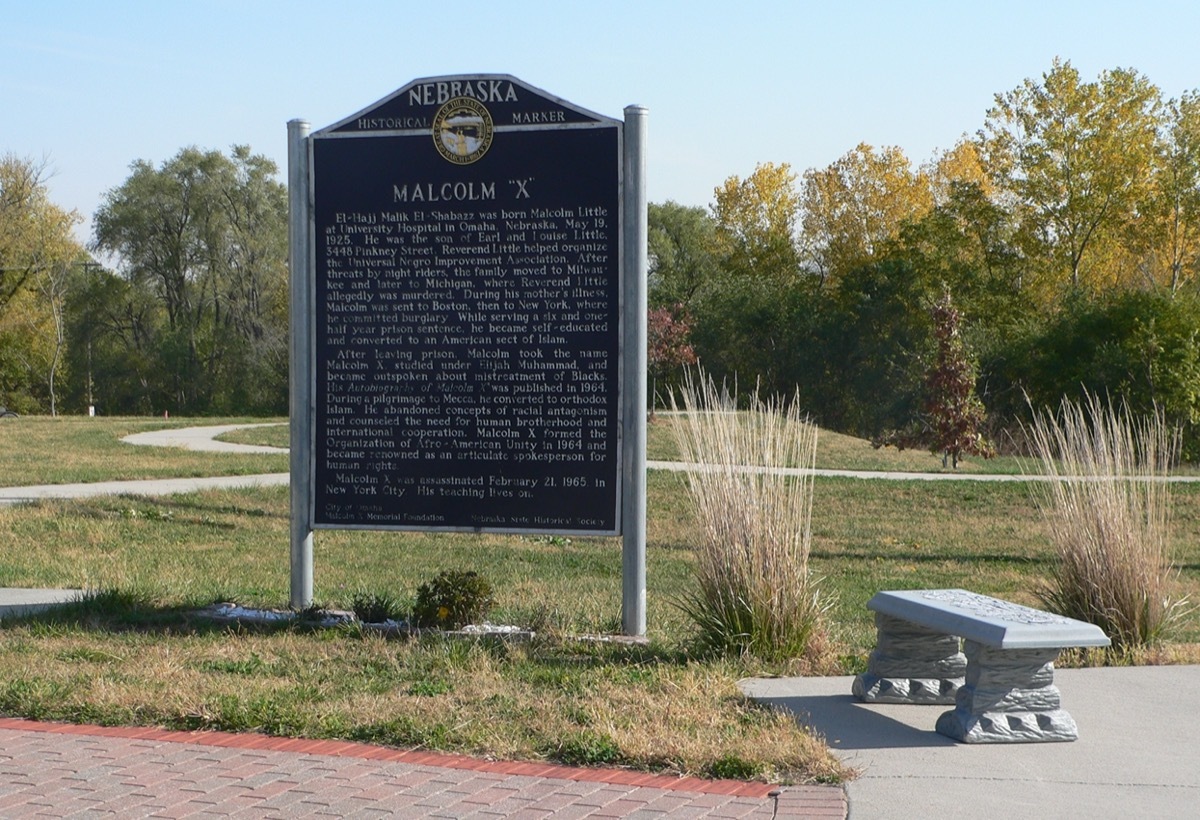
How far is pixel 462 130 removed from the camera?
8.62 metres

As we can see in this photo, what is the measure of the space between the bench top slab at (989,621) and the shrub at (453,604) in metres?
2.67

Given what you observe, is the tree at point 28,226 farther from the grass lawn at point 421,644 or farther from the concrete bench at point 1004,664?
the concrete bench at point 1004,664

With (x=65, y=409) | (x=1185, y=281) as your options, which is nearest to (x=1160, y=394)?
(x=1185, y=281)

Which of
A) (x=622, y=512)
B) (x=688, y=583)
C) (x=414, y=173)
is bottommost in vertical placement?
(x=688, y=583)

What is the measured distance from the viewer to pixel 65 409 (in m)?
64.1

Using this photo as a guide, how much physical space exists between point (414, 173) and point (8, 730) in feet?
13.8

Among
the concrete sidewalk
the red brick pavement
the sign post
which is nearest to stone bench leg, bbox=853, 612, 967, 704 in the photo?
the concrete sidewalk

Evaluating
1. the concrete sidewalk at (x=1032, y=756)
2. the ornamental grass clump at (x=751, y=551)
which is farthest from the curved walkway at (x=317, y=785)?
the ornamental grass clump at (x=751, y=551)

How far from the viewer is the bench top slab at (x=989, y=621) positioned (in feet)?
18.4

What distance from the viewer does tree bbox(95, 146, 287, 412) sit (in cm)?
6078

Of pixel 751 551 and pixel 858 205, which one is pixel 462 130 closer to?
pixel 751 551

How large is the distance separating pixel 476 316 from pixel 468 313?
60 mm

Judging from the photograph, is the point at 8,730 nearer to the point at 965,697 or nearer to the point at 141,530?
the point at 965,697

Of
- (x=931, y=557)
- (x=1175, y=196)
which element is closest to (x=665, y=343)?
(x=931, y=557)
